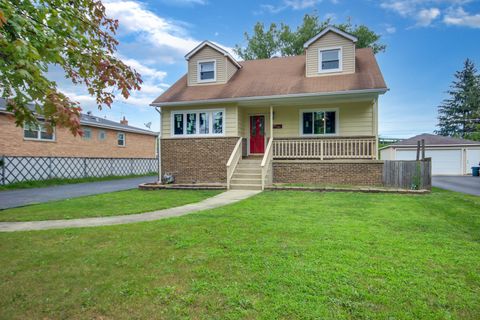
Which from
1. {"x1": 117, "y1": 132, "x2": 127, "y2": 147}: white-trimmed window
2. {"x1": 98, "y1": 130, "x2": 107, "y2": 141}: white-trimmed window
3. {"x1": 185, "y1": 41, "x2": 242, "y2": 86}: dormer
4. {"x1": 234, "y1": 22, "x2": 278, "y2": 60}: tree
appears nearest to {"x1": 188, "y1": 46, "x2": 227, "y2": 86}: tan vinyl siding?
{"x1": 185, "y1": 41, "x2": 242, "y2": 86}: dormer

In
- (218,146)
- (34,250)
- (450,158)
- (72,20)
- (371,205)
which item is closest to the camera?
(72,20)

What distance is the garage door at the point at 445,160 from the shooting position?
964 inches

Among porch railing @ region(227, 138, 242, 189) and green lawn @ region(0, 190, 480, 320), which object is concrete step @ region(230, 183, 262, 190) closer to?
porch railing @ region(227, 138, 242, 189)

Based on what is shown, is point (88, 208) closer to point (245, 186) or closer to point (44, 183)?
point (245, 186)

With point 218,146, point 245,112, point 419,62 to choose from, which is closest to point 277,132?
point 245,112

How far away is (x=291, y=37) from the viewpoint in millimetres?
25781

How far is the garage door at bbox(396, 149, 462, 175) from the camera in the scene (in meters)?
24.5

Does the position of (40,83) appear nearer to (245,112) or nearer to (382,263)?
(382,263)

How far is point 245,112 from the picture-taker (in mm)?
15312

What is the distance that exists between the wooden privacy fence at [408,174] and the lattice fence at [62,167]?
58.2 ft

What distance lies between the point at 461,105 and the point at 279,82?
43.9 m

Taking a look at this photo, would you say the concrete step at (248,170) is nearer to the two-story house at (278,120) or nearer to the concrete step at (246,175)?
the two-story house at (278,120)

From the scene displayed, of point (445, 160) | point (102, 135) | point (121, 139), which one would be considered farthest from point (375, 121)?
point (121, 139)

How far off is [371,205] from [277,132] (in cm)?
762
